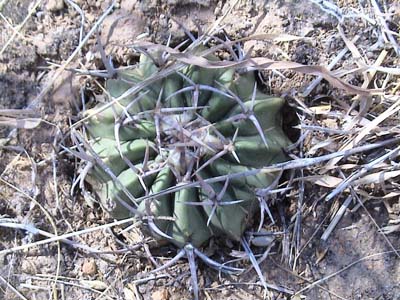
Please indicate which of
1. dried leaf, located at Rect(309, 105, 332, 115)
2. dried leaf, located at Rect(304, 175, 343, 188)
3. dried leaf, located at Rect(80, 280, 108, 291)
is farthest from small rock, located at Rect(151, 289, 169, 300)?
dried leaf, located at Rect(309, 105, 332, 115)

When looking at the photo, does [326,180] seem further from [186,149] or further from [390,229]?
[186,149]

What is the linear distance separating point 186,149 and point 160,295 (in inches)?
16.7

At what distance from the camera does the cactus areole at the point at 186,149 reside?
1.39 metres

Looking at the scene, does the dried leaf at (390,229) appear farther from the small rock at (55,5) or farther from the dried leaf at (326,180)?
the small rock at (55,5)

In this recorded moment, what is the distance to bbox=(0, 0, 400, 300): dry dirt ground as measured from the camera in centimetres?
152

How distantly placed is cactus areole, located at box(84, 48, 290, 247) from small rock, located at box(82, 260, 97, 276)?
0.18m

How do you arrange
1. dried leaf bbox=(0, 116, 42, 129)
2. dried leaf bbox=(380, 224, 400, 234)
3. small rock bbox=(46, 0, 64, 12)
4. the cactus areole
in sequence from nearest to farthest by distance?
the cactus areole → dried leaf bbox=(380, 224, 400, 234) → dried leaf bbox=(0, 116, 42, 129) → small rock bbox=(46, 0, 64, 12)

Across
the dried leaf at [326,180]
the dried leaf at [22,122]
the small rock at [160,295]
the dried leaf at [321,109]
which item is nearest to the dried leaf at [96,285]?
the small rock at [160,295]

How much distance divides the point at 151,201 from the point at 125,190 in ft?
0.22

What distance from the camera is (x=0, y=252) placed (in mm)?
1650

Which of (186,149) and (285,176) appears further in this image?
(285,176)

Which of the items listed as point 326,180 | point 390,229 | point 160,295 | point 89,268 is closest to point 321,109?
point 326,180

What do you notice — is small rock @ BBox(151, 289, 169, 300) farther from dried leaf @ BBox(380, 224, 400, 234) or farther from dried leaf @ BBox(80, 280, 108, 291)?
dried leaf @ BBox(380, 224, 400, 234)

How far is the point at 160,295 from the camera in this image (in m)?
1.59
